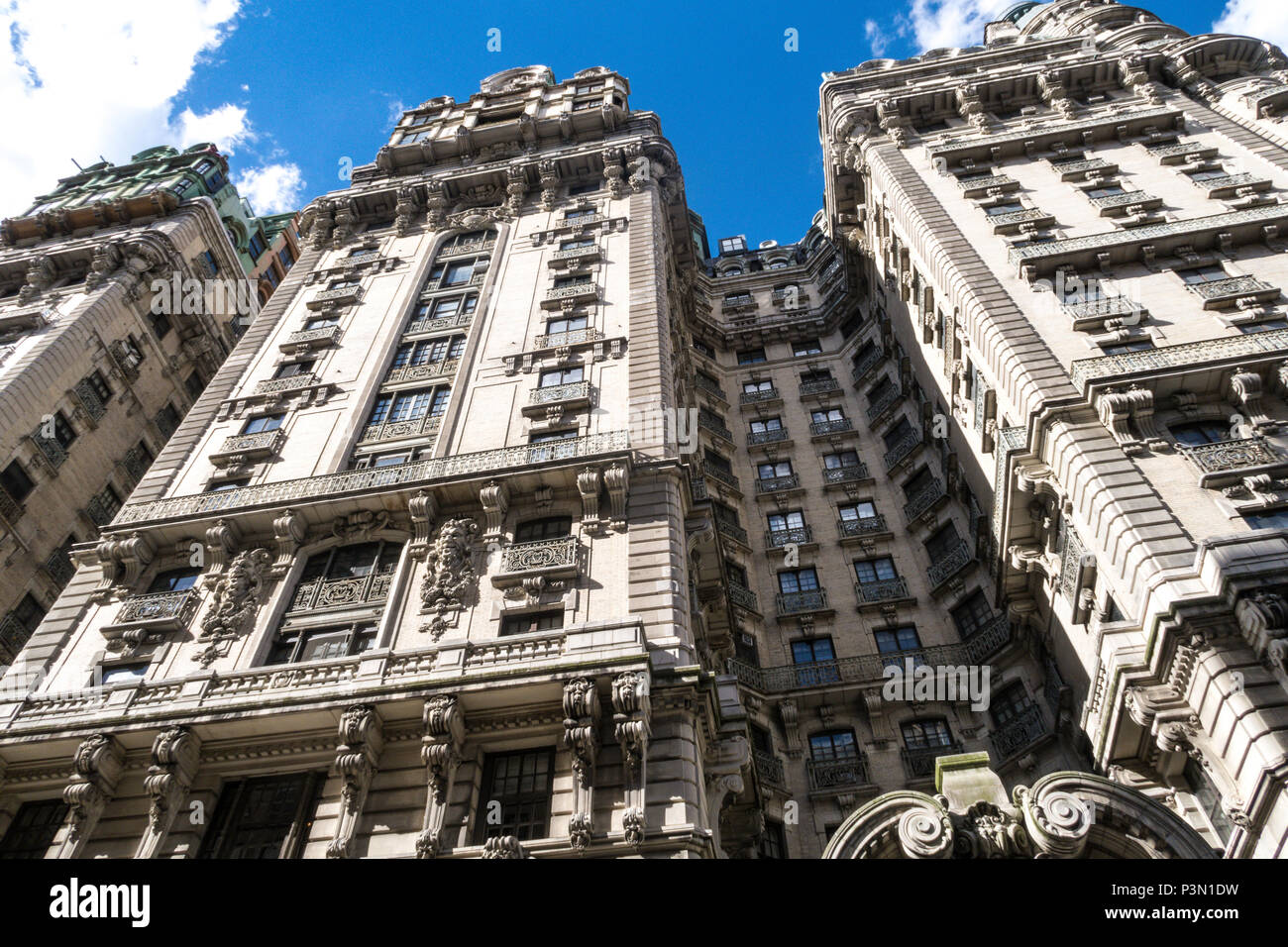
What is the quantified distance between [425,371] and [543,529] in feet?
35.1

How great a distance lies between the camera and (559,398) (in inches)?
1169

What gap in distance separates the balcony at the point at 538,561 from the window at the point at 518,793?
4.84m

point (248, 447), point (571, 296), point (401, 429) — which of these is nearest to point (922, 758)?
point (401, 429)

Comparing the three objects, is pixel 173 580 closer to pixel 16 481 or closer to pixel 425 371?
pixel 425 371

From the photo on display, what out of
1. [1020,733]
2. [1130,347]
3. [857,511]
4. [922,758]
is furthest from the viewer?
[857,511]

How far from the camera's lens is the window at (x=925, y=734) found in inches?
1121

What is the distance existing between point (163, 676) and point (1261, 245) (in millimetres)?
35178

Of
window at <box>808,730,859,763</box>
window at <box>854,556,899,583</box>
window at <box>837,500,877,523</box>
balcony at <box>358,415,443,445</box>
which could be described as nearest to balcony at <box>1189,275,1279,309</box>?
window at <box>854,556,899,583</box>

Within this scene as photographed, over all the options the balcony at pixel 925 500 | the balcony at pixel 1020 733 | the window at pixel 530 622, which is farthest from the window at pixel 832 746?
the window at pixel 530 622

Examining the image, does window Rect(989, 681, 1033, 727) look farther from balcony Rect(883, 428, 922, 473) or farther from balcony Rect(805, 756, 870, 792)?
balcony Rect(883, 428, 922, 473)

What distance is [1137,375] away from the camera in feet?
80.4

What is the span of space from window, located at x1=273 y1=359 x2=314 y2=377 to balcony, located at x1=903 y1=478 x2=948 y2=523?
77.5 ft
